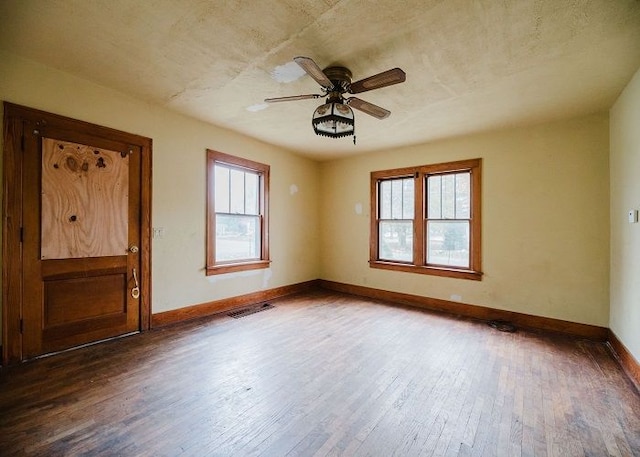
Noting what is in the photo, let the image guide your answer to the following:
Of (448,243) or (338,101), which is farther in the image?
(448,243)

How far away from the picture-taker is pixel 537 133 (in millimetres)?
3928

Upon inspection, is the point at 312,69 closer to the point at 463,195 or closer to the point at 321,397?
the point at 321,397

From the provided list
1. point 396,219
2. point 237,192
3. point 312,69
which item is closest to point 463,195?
point 396,219

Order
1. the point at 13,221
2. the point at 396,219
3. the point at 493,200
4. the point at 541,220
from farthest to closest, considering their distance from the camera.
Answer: the point at 396,219 → the point at 493,200 → the point at 541,220 → the point at 13,221

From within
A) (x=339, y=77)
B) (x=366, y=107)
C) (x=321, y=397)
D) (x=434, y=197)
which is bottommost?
(x=321, y=397)

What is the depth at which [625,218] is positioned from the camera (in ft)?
9.64

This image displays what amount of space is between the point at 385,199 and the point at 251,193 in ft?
8.07

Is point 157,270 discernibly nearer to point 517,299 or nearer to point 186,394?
point 186,394

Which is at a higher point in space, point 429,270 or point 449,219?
point 449,219

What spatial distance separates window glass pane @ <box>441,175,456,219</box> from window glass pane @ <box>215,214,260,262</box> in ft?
10.3

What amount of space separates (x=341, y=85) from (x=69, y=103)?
2790mm

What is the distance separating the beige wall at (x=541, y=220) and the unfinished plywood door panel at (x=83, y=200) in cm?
432

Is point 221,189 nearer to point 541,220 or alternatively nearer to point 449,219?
point 449,219

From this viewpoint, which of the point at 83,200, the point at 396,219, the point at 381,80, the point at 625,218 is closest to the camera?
the point at 381,80
